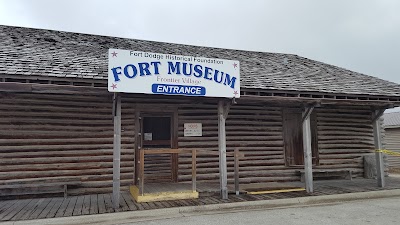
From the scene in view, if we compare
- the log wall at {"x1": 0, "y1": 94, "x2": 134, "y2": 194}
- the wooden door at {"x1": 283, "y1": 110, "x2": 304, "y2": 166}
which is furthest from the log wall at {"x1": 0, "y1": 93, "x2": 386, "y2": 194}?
the wooden door at {"x1": 283, "y1": 110, "x2": 304, "y2": 166}

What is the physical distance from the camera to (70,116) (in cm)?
838

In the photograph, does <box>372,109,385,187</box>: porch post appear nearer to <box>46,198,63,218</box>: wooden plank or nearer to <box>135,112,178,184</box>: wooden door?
<box>135,112,178,184</box>: wooden door

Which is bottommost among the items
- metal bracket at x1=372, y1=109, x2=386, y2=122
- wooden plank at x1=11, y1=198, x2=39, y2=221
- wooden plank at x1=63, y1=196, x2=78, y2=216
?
wooden plank at x1=11, y1=198, x2=39, y2=221

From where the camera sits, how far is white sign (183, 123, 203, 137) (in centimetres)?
945

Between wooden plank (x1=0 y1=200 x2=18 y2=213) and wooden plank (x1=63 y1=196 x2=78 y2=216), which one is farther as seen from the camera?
wooden plank (x1=0 y1=200 x2=18 y2=213)

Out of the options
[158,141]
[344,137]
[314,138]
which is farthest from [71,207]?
[344,137]

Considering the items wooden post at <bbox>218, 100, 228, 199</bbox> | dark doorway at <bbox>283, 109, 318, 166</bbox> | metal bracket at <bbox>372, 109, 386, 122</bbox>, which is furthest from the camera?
dark doorway at <bbox>283, 109, 318, 166</bbox>

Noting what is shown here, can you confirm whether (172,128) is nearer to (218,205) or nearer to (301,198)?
(218,205)

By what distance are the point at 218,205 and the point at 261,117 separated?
4.19 metres

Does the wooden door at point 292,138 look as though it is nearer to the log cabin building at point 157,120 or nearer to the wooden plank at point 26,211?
the log cabin building at point 157,120

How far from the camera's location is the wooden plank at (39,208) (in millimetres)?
5855

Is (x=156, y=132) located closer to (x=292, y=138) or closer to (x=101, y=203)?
(x=101, y=203)

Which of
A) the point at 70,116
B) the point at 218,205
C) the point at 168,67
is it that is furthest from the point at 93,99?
the point at 218,205

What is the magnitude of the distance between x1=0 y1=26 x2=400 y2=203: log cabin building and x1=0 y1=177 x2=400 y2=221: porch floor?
48 centimetres
